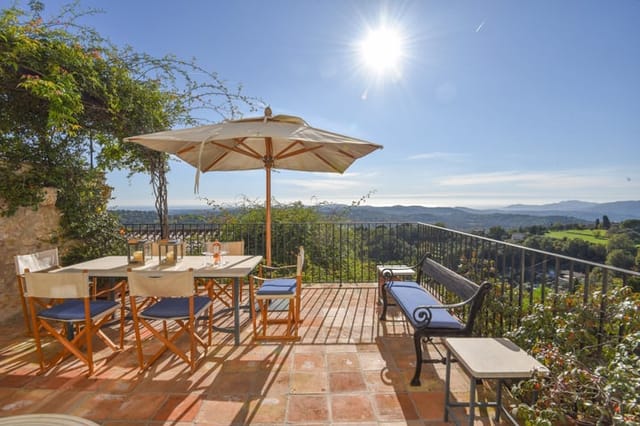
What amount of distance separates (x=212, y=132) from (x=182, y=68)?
9.58ft

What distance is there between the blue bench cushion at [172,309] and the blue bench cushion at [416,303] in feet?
6.32

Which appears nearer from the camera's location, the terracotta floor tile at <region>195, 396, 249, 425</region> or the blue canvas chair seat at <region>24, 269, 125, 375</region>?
the terracotta floor tile at <region>195, 396, 249, 425</region>

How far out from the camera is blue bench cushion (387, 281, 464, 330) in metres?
2.42

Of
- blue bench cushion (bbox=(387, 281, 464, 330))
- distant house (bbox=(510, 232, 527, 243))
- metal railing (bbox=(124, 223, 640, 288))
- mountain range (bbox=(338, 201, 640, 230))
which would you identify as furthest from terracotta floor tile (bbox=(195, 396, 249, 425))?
mountain range (bbox=(338, 201, 640, 230))

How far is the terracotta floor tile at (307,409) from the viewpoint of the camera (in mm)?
1954

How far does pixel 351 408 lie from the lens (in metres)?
2.07

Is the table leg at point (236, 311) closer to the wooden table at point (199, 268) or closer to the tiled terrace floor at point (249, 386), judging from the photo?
the wooden table at point (199, 268)

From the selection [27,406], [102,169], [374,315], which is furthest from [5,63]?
[374,315]

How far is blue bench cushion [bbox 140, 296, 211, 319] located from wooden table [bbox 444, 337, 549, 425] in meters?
2.16

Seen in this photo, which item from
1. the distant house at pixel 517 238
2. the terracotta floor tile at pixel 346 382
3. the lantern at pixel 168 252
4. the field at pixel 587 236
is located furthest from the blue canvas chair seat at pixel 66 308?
the field at pixel 587 236

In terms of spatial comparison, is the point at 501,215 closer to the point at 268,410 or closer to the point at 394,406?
the point at 394,406

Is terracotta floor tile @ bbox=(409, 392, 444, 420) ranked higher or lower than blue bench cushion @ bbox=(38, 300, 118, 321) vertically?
lower

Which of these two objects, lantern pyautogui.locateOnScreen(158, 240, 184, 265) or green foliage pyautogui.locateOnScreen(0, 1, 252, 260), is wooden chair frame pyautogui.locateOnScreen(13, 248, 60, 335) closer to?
green foliage pyautogui.locateOnScreen(0, 1, 252, 260)

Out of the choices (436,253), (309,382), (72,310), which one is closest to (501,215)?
(436,253)
